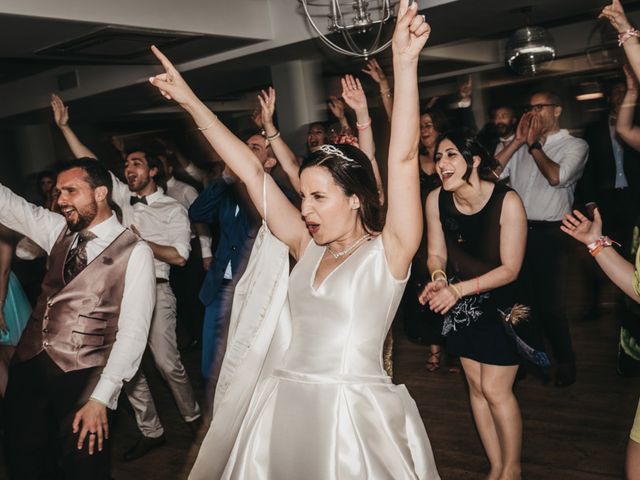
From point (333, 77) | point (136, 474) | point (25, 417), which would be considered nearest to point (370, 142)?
point (25, 417)

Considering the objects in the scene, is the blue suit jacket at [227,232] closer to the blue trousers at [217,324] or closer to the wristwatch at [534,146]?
the blue trousers at [217,324]

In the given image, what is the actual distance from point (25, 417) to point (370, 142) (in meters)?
1.59

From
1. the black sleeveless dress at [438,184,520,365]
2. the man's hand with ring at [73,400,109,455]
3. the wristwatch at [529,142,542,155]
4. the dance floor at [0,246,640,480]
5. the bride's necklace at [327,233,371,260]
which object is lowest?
the dance floor at [0,246,640,480]

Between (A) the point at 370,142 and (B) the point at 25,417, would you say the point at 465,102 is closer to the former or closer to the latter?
(A) the point at 370,142

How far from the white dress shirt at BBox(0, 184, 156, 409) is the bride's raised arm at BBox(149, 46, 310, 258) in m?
0.61

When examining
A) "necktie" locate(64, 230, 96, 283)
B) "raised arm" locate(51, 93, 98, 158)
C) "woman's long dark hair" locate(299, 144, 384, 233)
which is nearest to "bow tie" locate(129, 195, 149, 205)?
"raised arm" locate(51, 93, 98, 158)

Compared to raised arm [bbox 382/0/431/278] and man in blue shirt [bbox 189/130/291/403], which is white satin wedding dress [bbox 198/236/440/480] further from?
man in blue shirt [bbox 189/130/291/403]

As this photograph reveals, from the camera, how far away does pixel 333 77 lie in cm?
728

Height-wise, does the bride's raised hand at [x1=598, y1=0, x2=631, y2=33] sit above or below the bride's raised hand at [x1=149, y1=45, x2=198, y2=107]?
above

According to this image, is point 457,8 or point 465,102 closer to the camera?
point 457,8

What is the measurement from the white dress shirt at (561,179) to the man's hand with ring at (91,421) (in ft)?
9.07

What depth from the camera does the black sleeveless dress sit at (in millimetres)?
2355

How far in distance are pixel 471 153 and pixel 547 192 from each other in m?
1.63

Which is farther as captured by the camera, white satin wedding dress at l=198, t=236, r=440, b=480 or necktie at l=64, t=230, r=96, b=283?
necktie at l=64, t=230, r=96, b=283
